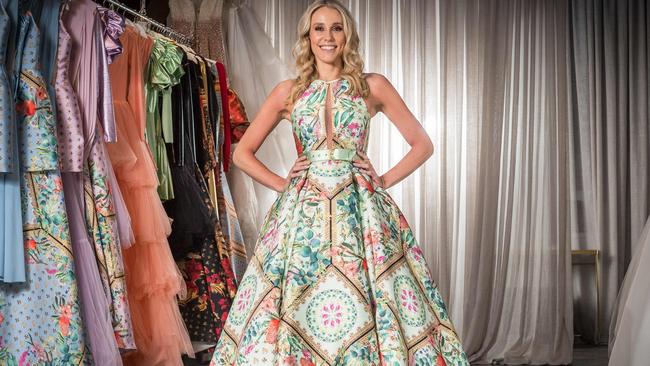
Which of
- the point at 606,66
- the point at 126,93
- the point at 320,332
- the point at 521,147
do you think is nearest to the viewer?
the point at 320,332

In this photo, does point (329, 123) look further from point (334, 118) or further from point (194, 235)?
point (194, 235)

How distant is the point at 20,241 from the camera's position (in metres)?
2.50

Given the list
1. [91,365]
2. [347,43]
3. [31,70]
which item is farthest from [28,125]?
[347,43]

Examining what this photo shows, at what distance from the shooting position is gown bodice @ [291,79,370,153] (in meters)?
2.73

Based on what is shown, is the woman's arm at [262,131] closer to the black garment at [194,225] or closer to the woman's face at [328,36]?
the woman's face at [328,36]

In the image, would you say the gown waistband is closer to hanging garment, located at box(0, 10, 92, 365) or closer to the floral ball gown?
the floral ball gown

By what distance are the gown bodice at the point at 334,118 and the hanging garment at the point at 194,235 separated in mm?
1036

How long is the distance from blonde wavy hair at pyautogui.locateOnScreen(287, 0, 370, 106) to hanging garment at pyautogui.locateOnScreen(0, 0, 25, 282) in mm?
916

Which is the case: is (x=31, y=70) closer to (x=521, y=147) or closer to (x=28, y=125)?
(x=28, y=125)

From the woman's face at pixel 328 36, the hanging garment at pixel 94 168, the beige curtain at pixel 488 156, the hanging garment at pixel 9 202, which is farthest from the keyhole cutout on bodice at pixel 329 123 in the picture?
the beige curtain at pixel 488 156

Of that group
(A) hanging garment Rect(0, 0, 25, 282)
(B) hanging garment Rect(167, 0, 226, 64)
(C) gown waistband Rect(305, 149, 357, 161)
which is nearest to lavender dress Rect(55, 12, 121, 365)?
(A) hanging garment Rect(0, 0, 25, 282)

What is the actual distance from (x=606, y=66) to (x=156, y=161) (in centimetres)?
303

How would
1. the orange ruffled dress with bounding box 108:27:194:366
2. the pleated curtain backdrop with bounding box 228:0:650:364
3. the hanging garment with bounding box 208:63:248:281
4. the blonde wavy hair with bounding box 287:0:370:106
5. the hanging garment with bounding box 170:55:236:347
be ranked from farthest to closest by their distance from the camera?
the pleated curtain backdrop with bounding box 228:0:650:364, the hanging garment with bounding box 208:63:248:281, the hanging garment with bounding box 170:55:236:347, the orange ruffled dress with bounding box 108:27:194:366, the blonde wavy hair with bounding box 287:0:370:106

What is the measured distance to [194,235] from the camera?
3.74 meters
